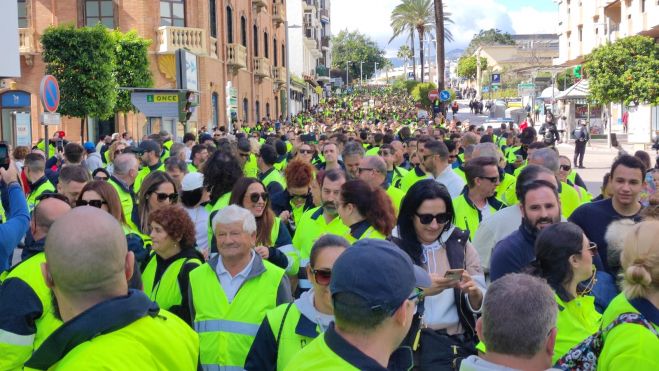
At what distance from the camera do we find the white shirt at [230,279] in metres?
4.82

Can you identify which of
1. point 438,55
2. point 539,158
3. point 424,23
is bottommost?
point 539,158

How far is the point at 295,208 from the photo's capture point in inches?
334

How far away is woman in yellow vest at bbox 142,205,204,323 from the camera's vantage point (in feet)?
17.0

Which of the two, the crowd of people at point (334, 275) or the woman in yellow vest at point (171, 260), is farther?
the woman in yellow vest at point (171, 260)

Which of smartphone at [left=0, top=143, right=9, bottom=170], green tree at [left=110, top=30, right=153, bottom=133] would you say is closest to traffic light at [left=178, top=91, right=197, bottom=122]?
green tree at [left=110, top=30, right=153, bottom=133]

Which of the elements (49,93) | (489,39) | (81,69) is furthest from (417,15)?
(489,39)

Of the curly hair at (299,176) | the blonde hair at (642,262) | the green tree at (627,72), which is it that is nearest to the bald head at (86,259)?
the blonde hair at (642,262)

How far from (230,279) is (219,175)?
9.31ft

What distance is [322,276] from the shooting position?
404 cm

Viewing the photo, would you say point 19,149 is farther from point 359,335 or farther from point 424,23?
point 424,23

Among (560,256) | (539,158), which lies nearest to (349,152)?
(539,158)

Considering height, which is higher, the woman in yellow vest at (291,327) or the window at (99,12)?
the window at (99,12)

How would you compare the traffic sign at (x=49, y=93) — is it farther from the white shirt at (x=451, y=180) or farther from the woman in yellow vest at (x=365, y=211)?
the woman in yellow vest at (x=365, y=211)

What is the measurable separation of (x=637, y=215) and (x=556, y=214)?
1.44 metres
